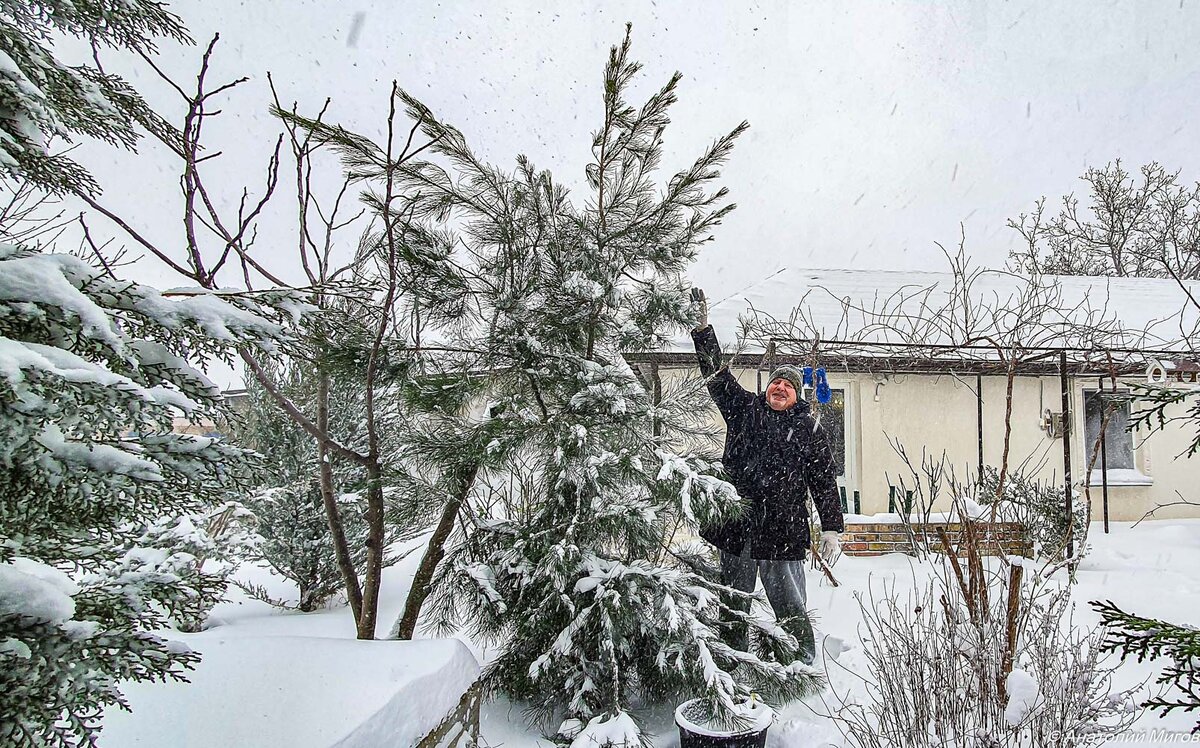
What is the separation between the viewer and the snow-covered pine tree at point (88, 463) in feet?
3.01

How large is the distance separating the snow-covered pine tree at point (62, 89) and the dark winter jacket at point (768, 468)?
2.50 m

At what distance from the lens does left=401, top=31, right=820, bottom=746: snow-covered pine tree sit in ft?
8.83

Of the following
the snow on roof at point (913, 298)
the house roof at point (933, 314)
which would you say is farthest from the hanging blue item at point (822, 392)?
the snow on roof at point (913, 298)

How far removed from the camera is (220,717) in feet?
5.15

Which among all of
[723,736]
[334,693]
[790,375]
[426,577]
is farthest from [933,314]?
[334,693]

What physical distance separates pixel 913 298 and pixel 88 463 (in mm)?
10311

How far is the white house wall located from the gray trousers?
16.4 feet

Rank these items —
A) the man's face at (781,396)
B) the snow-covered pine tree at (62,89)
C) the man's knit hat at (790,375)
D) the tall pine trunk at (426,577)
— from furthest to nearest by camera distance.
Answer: the man's knit hat at (790,375)
the man's face at (781,396)
the tall pine trunk at (426,577)
the snow-covered pine tree at (62,89)

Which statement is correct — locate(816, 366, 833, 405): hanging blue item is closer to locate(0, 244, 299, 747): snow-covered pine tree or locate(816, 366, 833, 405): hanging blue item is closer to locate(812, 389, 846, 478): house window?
locate(812, 389, 846, 478): house window

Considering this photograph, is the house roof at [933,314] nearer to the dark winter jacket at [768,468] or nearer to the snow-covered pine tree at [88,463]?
the dark winter jacket at [768,468]

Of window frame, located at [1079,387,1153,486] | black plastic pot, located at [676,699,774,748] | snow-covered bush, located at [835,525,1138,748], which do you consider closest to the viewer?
snow-covered bush, located at [835,525,1138,748]

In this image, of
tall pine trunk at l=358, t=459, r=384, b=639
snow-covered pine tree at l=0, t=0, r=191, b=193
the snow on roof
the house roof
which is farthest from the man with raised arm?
the snow on roof

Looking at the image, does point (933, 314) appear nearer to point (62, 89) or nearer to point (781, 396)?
point (781, 396)

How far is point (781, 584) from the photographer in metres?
3.43
